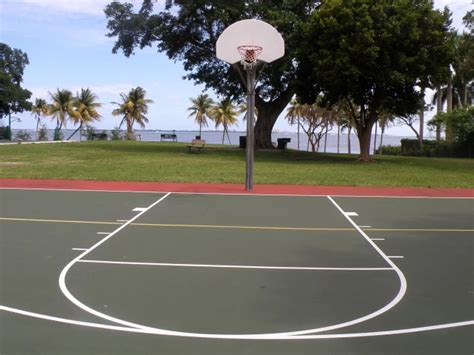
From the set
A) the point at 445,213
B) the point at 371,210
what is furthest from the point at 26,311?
the point at 445,213

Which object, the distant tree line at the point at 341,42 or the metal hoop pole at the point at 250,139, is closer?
the metal hoop pole at the point at 250,139

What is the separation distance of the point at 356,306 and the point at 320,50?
2149 centimetres

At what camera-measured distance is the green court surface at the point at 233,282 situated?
4.57m

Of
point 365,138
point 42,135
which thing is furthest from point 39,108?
point 365,138

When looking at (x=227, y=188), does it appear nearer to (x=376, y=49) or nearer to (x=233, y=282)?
(x=233, y=282)

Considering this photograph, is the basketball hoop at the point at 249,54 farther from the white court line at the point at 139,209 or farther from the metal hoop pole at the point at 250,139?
the white court line at the point at 139,209

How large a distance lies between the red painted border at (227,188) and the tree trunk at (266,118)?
2058 centimetres

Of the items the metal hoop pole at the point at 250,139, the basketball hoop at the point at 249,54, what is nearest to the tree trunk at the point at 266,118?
the basketball hoop at the point at 249,54

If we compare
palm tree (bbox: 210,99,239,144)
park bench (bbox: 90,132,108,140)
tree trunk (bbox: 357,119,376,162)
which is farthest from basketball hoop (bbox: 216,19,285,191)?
palm tree (bbox: 210,99,239,144)

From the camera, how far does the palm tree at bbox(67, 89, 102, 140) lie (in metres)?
68.3

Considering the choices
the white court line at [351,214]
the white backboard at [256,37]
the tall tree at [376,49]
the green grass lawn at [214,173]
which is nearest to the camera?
the white court line at [351,214]

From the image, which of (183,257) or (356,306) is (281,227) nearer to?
(183,257)

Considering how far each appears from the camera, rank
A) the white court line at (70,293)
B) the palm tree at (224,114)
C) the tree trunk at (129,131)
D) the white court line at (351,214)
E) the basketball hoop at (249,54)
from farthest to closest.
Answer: the palm tree at (224,114)
the tree trunk at (129,131)
the basketball hoop at (249,54)
the white court line at (351,214)
the white court line at (70,293)

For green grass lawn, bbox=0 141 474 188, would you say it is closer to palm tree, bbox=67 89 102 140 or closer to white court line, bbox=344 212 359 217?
white court line, bbox=344 212 359 217
